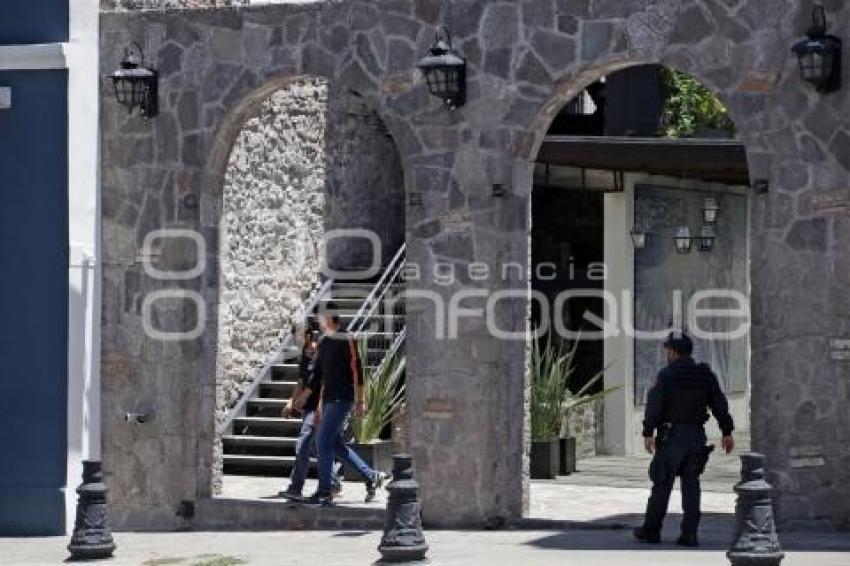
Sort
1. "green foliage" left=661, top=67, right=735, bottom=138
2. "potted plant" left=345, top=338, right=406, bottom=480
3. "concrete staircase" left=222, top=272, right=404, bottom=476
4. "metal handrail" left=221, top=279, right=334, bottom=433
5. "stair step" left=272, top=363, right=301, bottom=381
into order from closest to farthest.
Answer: "potted plant" left=345, top=338, right=406, bottom=480, "concrete staircase" left=222, top=272, right=404, bottom=476, "metal handrail" left=221, top=279, right=334, bottom=433, "stair step" left=272, top=363, right=301, bottom=381, "green foliage" left=661, top=67, right=735, bottom=138

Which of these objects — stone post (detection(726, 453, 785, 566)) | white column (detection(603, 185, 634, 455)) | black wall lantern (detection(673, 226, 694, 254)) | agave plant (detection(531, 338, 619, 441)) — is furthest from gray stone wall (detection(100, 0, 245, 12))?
stone post (detection(726, 453, 785, 566))

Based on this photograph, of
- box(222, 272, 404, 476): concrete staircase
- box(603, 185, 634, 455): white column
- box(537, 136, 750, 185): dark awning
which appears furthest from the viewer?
box(603, 185, 634, 455): white column

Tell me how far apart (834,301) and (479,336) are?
3.14 m

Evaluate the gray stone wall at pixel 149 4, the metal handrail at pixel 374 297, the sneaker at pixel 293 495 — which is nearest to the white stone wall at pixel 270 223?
the metal handrail at pixel 374 297

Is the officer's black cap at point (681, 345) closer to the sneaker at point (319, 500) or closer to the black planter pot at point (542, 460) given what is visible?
the sneaker at point (319, 500)

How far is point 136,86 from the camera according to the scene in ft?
59.6

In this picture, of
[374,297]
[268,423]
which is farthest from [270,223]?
[268,423]

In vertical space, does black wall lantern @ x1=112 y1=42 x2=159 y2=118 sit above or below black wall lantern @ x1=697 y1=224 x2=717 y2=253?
above

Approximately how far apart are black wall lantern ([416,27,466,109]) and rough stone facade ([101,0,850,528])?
0.17 metres

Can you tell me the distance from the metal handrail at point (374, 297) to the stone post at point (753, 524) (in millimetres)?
9421

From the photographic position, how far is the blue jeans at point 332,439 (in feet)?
56.2

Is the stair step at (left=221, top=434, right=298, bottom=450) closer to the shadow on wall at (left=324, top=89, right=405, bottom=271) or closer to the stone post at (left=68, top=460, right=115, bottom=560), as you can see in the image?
the shadow on wall at (left=324, top=89, right=405, bottom=271)

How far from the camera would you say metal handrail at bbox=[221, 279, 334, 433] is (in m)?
21.3

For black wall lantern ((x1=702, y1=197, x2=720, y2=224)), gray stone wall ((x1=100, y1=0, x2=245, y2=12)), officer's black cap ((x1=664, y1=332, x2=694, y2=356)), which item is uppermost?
gray stone wall ((x1=100, y1=0, x2=245, y2=12))
